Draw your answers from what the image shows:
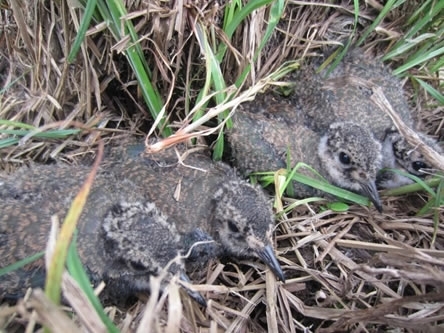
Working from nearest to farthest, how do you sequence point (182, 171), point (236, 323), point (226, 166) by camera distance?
point (236, 323) → point (182, 171) → point (226, 166)

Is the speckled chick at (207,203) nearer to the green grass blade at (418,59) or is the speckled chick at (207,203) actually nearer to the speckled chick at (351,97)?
the speckled chick at (351,97)

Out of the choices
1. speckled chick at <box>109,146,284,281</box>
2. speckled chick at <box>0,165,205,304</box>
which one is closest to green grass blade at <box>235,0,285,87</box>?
speckled chick at <box>109,146,284,281</box>

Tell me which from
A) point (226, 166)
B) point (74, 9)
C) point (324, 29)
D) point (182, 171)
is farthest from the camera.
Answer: point (324, 29)

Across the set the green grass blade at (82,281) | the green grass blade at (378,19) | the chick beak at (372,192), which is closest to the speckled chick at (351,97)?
the green grass blade at (378,19)

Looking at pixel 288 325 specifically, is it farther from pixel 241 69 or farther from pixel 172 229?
pixel 241 69

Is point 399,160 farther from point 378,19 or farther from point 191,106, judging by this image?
point 191,106

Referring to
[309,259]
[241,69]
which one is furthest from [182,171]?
[309,259]
